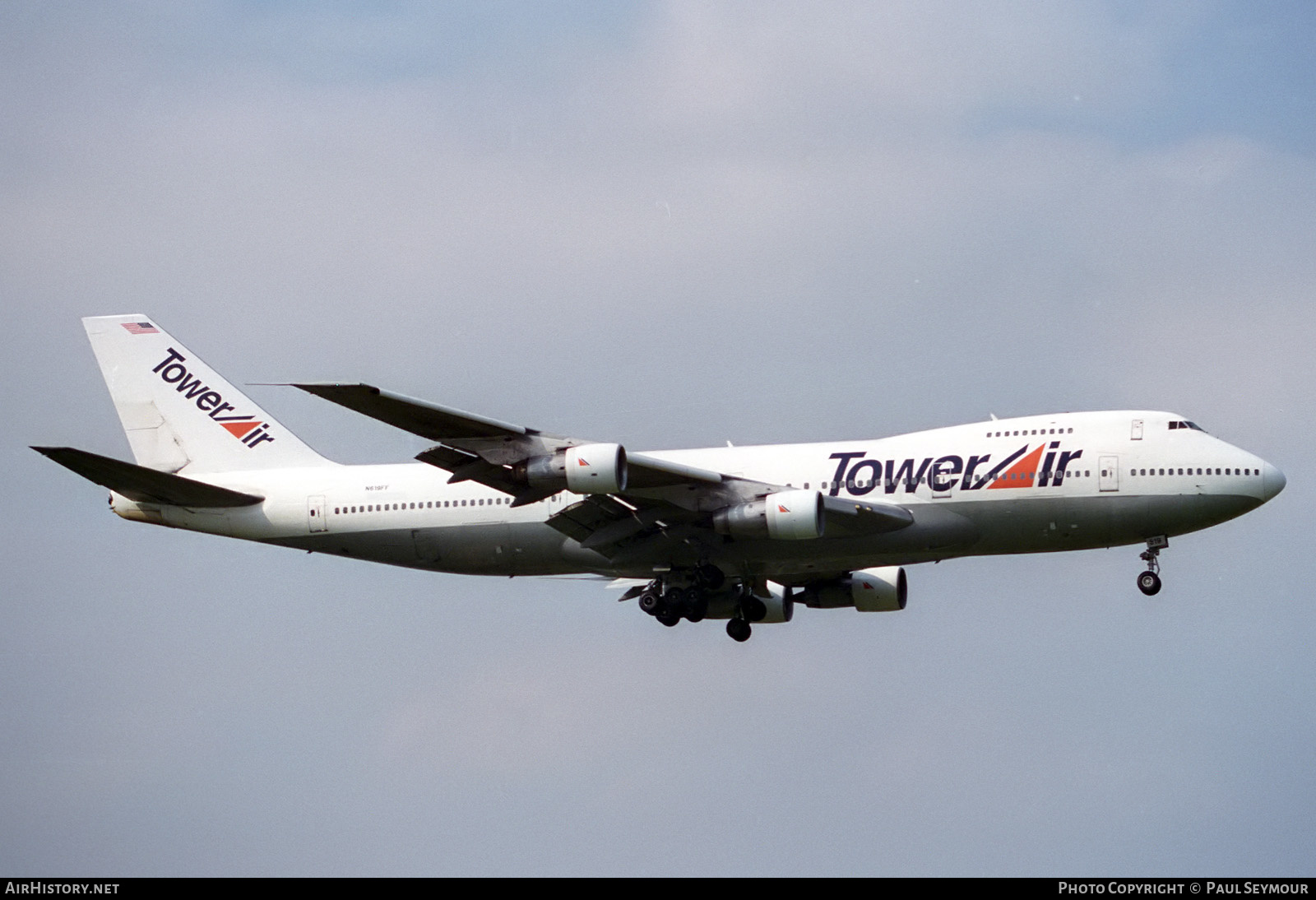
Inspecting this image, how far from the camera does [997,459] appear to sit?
45.7m

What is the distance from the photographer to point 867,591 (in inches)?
2041

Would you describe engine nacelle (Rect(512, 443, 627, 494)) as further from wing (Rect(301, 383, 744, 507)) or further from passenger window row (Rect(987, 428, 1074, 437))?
passenger window row (Rect(987, 428, 1074, 437))

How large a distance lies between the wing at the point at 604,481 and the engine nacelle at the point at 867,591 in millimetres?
6066

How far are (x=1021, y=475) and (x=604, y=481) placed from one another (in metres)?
10.8

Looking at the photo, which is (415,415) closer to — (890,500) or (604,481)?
(604,481)

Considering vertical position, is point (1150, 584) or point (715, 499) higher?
point (715, 499)

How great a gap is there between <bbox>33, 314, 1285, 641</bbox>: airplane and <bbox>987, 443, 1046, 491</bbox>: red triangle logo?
1.6 inches

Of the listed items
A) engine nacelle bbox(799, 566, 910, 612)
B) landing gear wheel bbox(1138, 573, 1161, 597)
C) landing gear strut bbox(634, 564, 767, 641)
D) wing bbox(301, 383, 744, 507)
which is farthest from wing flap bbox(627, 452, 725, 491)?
landing gear wheel bbox(1138, 573, 1161, 597)

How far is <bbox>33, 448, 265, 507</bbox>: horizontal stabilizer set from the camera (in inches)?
1836

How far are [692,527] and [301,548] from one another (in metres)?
11.7

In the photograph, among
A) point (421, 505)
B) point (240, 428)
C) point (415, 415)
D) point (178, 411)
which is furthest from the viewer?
point (178, 411)

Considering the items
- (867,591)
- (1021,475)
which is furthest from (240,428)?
(1021,475)
